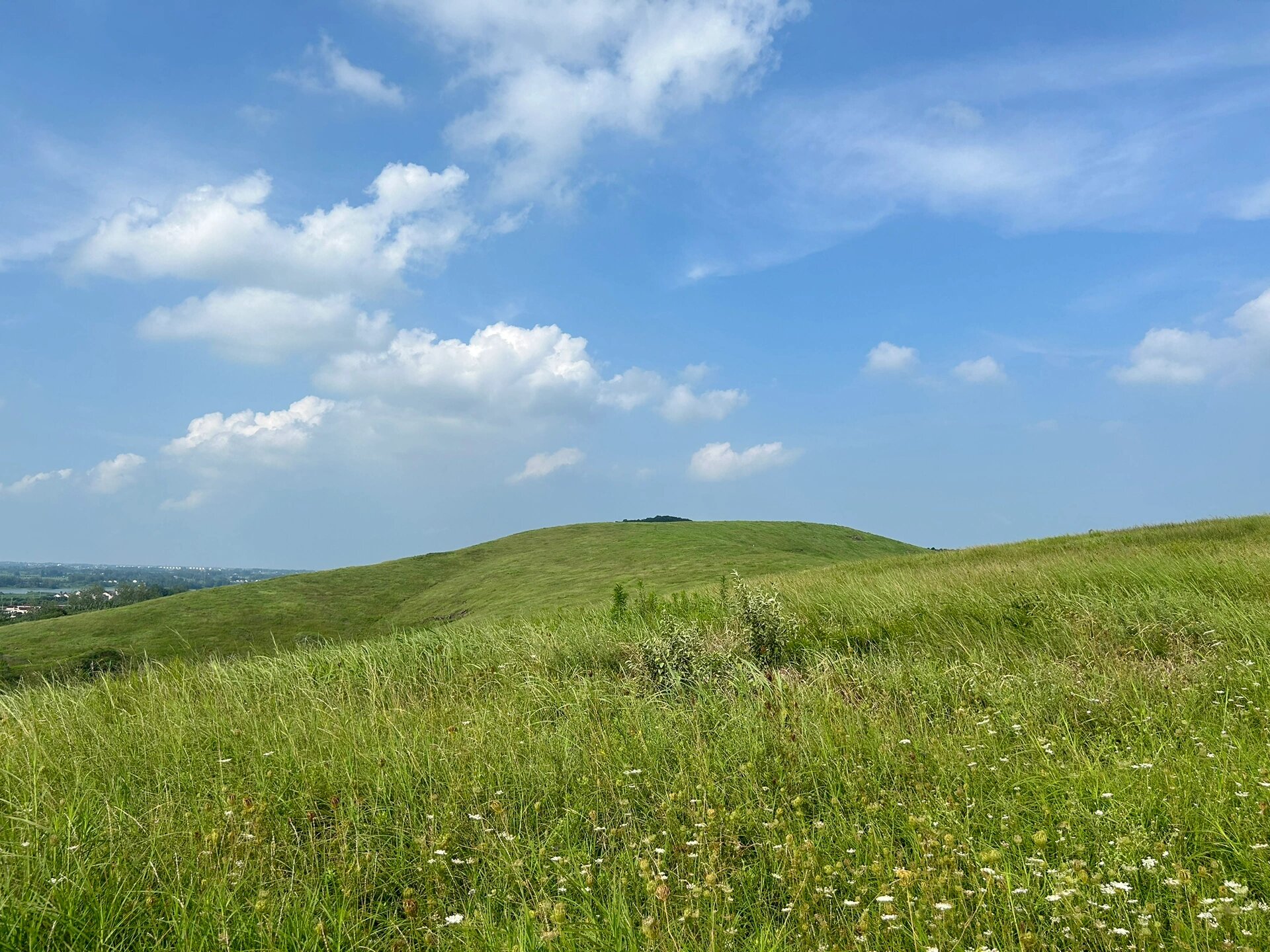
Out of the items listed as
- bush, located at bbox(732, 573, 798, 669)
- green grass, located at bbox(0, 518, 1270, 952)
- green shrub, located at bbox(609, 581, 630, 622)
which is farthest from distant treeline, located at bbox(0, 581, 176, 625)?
bush, located at bbox(732, 573, 798, 669)

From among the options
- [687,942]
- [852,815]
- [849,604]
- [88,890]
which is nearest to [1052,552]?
[849,604]

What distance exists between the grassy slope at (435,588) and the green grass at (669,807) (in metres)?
23.4

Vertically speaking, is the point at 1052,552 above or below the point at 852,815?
above

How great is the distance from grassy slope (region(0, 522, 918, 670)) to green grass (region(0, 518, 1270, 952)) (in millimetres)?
23382

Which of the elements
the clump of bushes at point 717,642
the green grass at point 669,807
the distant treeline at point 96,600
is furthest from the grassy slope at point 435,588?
the green grass at point 669,807

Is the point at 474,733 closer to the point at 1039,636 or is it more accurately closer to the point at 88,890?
the point at 88,890

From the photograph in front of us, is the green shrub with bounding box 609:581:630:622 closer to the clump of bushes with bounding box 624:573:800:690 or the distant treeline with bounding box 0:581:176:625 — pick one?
the clump of bushes with bounding box 624:573:800:690

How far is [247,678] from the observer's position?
9211 mm

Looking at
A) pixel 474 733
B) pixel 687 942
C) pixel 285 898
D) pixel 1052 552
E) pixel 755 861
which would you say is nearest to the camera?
pixel 687 942

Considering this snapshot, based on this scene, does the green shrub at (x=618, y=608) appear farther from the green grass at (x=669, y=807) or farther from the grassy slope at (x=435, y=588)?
the grassy slope at (x=435, y=588)

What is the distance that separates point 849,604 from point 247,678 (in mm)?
8968

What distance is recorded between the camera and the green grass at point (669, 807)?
11.1 ft

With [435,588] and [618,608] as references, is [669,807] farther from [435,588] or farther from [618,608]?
[435,588]

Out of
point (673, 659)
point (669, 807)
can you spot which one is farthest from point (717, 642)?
point (669, 807)
